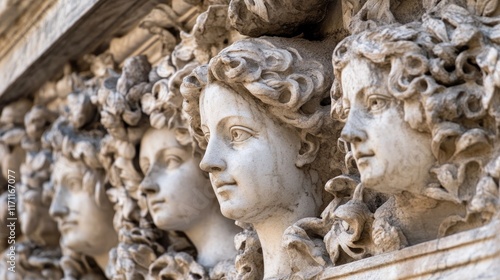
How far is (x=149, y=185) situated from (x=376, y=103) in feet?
3.76

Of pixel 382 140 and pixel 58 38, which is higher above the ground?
A: pixel 382 140

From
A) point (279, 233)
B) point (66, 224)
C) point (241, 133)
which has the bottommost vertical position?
point (66, 224)

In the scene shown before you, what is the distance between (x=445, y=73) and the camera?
8.25 feet

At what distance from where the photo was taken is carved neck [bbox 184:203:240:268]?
11.7ft

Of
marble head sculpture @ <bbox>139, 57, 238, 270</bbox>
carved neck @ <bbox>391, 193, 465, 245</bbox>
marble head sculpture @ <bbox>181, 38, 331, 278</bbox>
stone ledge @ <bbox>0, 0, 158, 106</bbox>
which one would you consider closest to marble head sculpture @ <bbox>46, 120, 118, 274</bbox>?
stone ledge @ <bbox>0, 0, 158, 106</bbox>

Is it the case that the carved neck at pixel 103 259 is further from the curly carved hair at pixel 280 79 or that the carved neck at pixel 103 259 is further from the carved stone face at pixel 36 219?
the curly carved hair at pixel 280 79

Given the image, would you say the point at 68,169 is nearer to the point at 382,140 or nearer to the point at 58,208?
the point at 58,208

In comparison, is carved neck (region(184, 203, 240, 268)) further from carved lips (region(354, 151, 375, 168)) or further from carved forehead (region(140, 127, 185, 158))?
carved lips (region(354, 151, 375, 168))

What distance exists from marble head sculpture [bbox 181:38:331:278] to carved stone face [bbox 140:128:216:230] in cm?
52

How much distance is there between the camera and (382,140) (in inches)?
102

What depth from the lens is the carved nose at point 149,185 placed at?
11.9 ft

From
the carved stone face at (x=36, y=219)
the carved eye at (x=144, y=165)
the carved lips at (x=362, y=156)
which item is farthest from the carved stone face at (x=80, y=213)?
the carved lips at (x=362, y=156)

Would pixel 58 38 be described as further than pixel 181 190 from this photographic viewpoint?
Yes

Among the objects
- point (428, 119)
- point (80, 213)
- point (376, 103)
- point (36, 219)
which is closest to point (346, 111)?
point (376, 103)
